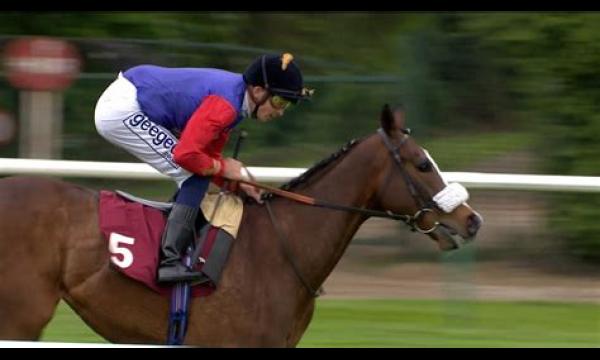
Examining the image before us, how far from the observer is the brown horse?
5.54 m

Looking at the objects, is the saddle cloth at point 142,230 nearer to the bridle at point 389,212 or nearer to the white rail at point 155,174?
the bridle at point 389,212

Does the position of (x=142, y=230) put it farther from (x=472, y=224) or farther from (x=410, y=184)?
(x=472, y=224)

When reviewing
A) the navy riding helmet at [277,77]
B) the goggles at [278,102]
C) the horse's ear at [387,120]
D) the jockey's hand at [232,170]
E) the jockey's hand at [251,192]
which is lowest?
the jockey's hand at [251,192]

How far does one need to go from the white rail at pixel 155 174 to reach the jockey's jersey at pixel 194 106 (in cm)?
114

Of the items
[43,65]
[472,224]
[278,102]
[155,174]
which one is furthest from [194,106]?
[43,65]

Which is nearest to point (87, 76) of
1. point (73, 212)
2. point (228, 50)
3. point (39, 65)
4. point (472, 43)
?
point (39, 65)

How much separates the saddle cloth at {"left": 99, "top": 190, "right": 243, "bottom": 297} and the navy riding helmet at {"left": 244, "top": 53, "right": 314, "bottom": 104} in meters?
0.53

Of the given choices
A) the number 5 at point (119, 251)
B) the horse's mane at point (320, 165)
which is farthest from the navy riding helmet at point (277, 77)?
the number 5 at point (119, 251)

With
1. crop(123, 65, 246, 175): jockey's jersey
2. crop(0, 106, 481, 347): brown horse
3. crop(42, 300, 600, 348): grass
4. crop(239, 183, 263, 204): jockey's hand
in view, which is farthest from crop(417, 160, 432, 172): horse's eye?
crop(42, 300, 600, 348): grass

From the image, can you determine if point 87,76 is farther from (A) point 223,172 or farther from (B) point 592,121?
(A) point 223,172

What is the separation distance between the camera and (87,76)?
10.2 meters

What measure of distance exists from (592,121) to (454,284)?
2153 millimetres

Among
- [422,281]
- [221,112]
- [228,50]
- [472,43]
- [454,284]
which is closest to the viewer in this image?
[221,112]

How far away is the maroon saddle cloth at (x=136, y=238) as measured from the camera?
5566 mm
